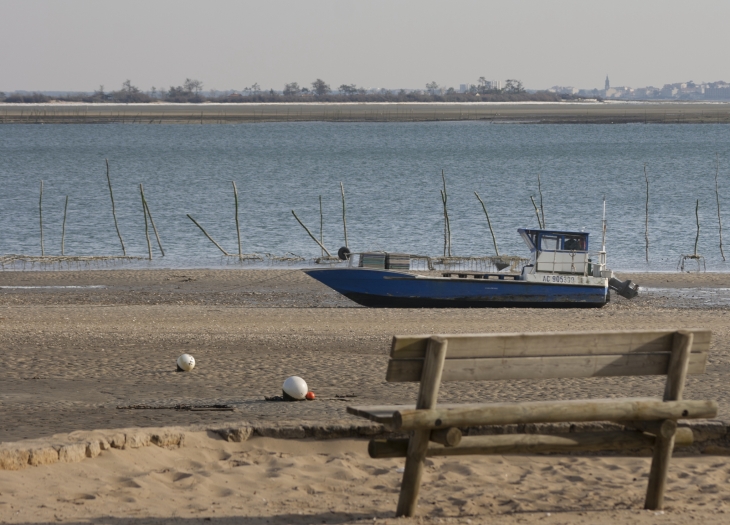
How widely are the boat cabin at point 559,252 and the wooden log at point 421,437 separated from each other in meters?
15.0

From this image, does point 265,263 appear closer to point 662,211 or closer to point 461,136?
point 662,211

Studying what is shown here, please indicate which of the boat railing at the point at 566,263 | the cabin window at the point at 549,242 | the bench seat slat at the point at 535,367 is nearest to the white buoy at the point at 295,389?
the bench seat slat at the point at 535,367

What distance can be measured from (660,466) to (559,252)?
15.0 m

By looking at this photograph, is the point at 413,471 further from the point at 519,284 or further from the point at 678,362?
the point at 519,284

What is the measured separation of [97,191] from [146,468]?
51.7m

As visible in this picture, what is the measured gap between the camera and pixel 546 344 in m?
5.28

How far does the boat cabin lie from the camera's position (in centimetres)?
1991

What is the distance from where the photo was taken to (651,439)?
561 centimetres

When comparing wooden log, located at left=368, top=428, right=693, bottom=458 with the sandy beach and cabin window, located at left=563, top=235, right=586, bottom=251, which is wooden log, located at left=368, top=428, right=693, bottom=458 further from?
cabin window, located at left=563, top=235, right=586, bottom=251

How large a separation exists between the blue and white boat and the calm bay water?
368 inches

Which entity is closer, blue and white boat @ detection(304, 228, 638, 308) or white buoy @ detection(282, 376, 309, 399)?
white buoy @ detection(282, 376, 309, 399)

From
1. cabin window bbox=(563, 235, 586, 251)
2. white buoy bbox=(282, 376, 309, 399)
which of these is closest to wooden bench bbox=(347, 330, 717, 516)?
white buoy bbox=(282, 376, 309, 399)

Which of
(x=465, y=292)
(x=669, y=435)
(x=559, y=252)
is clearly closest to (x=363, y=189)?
(x=559, y=252)

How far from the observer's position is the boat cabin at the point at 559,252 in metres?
19.9
